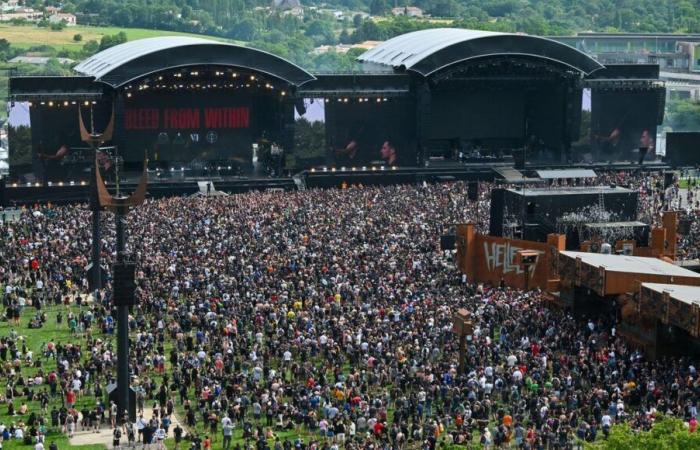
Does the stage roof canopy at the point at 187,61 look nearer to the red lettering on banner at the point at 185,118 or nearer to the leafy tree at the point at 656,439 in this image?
the red lettering on banner at the point at 185,118

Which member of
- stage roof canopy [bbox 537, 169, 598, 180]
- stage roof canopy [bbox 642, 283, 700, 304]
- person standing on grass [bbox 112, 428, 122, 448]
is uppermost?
stage roof canopy [bbox 537, 169, 598, 180]

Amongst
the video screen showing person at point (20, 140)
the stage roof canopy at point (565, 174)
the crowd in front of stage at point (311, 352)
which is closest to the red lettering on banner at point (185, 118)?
the video screen showing person at point (20, 140)

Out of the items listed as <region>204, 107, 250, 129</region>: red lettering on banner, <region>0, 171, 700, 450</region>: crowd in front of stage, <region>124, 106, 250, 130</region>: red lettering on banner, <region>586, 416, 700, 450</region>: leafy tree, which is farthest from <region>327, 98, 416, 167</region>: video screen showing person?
<region>586, 416, 700, 450</region>: leafy tree

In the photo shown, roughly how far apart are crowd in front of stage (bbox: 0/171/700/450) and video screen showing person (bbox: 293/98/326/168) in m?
21.2

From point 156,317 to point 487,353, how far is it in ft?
43.0

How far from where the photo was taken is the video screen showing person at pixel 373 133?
3501 inches

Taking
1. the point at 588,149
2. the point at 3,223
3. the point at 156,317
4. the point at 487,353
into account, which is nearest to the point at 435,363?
the point at 487,353

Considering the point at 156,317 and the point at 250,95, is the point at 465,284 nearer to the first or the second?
the point at 156,317

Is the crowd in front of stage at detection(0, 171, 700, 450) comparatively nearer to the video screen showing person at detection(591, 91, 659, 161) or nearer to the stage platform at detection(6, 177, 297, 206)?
the stage platform at detection(6, 177, 297, 206)

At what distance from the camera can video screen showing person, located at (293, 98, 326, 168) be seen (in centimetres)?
8769

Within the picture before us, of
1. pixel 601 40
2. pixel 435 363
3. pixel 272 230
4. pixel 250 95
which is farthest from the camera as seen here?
pixel 601 40

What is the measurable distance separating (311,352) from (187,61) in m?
39.4

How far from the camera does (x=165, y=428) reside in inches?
1575

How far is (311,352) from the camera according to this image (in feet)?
153
